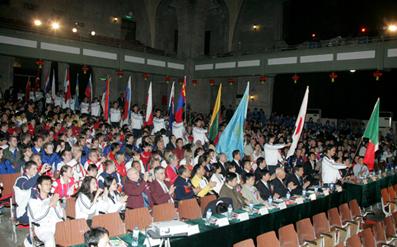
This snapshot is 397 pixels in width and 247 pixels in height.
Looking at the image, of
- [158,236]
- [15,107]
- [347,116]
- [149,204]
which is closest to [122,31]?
[15,107]

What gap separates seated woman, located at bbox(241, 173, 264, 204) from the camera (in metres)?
7.52

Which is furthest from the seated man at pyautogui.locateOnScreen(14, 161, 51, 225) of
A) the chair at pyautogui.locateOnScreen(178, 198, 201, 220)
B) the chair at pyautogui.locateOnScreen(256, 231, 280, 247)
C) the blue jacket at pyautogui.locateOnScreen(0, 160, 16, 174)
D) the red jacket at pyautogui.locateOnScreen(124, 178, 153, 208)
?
the chair at pyautogui.locateOnScreen(256, 231, 280, 247)

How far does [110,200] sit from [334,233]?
4.24 metres

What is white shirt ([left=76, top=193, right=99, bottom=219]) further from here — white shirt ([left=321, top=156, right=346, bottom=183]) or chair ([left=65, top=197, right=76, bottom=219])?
white shirt ([left=321, top=156, right=346, bottom=183])

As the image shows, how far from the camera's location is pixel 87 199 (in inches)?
237

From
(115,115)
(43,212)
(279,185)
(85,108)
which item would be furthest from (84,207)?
(85,108)

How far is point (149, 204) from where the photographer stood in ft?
Answer: 23.6

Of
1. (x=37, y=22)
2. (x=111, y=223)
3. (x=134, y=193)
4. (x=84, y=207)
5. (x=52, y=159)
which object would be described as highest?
(x=37, y=22)

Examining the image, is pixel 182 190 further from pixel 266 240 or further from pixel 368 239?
pixel 368 239

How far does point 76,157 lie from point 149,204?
237cm

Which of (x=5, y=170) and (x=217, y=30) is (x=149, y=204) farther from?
(x=217, y=30)

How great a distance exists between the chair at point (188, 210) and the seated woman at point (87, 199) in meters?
1.61

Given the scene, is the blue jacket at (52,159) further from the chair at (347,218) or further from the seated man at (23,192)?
the chair at (347,218)

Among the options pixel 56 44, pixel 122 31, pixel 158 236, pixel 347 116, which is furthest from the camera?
pixel 122 31
